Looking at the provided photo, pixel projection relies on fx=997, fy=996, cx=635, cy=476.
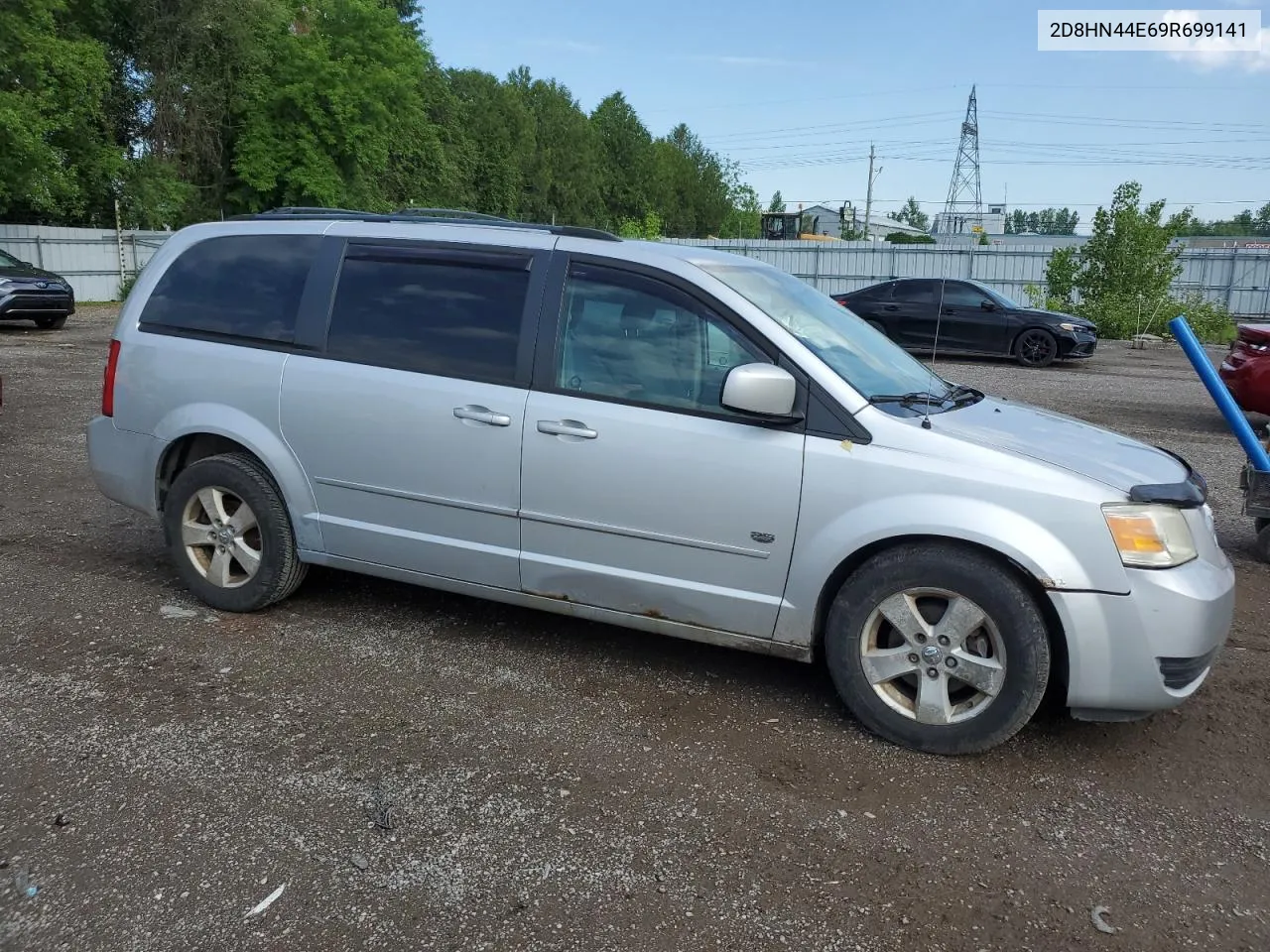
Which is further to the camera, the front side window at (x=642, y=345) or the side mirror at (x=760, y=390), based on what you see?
the front side window at (x=642, y=345)

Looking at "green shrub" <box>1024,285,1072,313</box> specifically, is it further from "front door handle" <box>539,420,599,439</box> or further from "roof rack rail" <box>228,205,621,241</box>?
"front door handle" <box>539,420,599,439</box>

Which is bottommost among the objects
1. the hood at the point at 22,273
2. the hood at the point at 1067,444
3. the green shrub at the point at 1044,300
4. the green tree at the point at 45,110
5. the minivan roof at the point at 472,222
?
the hood at the point at 1067,444

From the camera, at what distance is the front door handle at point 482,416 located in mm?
4070

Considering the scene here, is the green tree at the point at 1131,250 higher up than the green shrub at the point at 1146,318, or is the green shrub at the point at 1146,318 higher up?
the green tree at the point at 1131,250

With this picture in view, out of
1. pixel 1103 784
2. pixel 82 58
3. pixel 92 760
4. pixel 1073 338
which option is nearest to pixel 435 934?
pixel 92 760

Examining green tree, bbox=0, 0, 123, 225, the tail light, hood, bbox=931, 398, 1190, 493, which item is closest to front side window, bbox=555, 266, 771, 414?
hood, bbox=931, 398, 1190, 493

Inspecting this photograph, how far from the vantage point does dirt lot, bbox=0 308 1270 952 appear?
2691 mm

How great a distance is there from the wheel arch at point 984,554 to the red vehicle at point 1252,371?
23.3ft

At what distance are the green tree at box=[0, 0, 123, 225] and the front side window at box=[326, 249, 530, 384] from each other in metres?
26.7

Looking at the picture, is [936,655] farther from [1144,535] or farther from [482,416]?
[482,416]

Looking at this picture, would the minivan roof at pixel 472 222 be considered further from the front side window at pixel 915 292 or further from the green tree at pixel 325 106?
the green tree at pixel 325 106

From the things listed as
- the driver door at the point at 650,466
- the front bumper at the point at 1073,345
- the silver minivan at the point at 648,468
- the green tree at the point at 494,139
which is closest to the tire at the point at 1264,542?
the silver minivan at the point at 648,468

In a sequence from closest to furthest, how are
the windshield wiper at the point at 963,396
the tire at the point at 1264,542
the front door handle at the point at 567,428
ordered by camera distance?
the front door handle at the point at 567,428, the windshield wiper at the point at 963,396, the tire at the point at 1264,542

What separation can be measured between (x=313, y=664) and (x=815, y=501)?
7.36ft
